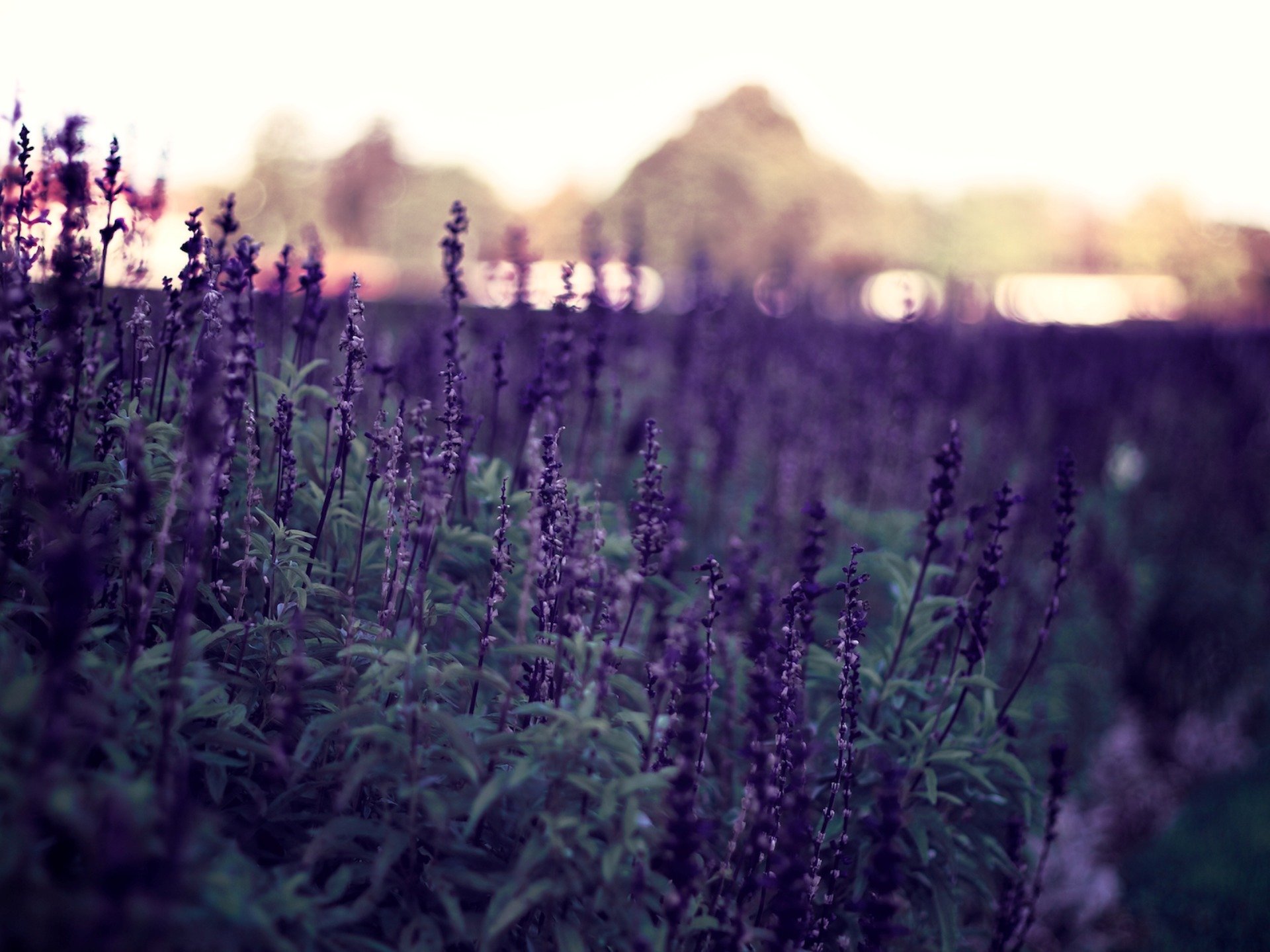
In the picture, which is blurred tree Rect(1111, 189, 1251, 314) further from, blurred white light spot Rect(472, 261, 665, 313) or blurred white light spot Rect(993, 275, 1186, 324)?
blurred white light spot Rect(472, 261, 665, 313)

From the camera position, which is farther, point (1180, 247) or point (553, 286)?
point (1180, 247)

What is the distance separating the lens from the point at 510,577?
3240 mm

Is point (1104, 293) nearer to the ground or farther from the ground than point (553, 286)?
farther from the ground

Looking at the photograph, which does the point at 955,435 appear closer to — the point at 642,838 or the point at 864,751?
the point at 864,751

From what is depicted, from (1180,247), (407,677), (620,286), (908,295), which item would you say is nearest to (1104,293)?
(1180,247)

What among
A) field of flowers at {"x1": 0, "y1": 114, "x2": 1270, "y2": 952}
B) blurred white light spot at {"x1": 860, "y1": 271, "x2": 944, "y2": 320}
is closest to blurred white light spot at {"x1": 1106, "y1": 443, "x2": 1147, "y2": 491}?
blurred white light spot at {"x1": 860, "y1": 271, "x2": 944, "y2": 320}

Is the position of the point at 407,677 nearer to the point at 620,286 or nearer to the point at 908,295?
the point at 620,286

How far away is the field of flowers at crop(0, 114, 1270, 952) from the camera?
1.78 metres

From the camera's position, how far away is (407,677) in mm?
2086

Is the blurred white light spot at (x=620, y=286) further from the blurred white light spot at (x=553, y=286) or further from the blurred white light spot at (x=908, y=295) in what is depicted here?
the blurred white light spot at (x=908, y=295)

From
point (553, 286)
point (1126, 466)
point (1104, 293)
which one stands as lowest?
point (1126, 466)

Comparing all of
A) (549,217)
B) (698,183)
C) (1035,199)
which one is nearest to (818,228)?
(698,183)

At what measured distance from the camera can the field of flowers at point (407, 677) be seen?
178 cm

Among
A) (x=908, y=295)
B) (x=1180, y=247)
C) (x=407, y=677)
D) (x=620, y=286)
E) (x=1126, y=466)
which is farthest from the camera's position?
(x=1180, y=247)
